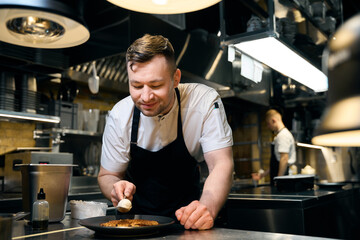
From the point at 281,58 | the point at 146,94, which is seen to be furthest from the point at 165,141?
the point at 281,58

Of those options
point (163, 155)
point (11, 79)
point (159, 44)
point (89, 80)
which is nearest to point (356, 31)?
point (159, 44)

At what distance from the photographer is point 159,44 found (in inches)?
57.7

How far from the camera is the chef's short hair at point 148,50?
1409 mm

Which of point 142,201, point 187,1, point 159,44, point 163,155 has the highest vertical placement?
point 187,1

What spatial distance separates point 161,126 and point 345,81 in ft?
4.56

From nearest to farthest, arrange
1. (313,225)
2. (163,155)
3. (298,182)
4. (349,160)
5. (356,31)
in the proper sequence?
(356,31) < (163,155) < (313,225) < (298,182) < (349,160)

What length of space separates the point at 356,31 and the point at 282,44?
228cm

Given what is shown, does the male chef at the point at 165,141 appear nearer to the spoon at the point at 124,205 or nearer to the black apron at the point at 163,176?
the black apron at the point at 163,176

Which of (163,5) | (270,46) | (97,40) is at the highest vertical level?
(97,40)

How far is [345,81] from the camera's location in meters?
0.34

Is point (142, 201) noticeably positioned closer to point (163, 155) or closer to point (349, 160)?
point (163, 155)

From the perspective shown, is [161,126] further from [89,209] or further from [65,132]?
[65,132]

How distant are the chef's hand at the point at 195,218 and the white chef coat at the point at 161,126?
19.1 inches

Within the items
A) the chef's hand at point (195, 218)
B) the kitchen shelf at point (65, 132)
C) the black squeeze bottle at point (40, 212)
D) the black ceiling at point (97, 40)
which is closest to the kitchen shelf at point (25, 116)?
the kitchen shelf at point (65, 132)
